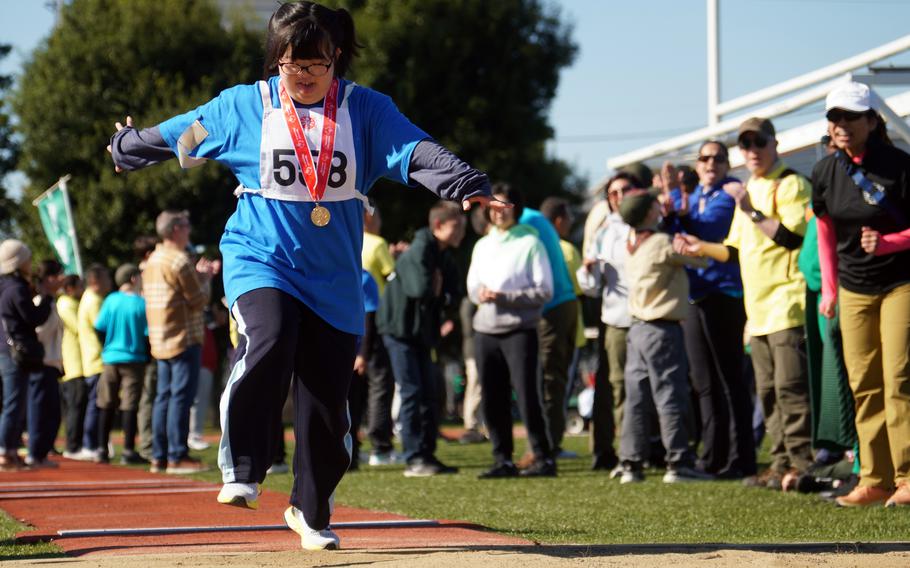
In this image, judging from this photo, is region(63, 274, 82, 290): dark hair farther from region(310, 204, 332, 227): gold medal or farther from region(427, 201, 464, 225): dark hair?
region(310, 204, 332, 227): gold medal

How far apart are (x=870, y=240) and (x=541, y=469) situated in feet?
12.2

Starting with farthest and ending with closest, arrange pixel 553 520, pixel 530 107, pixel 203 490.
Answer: pixel 530 107
pixel 203 490
pixel 553 520

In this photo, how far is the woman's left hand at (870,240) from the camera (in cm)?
682

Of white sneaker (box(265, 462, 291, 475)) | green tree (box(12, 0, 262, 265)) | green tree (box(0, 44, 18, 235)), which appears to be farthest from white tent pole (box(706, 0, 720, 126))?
green tree (box(0, 44, 18, 235))

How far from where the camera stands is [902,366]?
690 cm

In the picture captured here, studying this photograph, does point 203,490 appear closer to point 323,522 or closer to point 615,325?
point 615,325

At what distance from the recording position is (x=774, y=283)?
849cm

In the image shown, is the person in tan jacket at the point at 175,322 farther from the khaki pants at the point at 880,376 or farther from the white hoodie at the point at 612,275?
the khaki pants at the point at 880,376

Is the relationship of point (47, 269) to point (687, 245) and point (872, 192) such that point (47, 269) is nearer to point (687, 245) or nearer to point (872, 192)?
point (687, 245)

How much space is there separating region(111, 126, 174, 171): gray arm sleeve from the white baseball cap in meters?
3.52

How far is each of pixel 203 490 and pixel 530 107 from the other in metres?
24.6

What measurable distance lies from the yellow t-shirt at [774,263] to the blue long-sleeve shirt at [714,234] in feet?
1.59

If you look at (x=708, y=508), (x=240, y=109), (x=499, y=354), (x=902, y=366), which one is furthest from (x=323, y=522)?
(x=499, y=354)

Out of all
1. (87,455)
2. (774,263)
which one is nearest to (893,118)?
(774,263)
